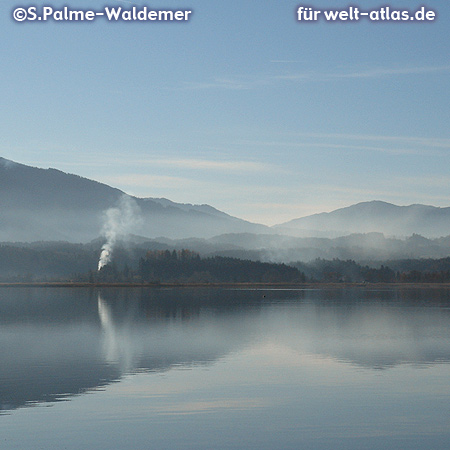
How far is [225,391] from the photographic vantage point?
41281 mm

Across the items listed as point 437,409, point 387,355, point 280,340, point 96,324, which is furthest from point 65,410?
point 96,324

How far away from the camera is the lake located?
100.0 feet

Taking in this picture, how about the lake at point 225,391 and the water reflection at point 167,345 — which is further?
the water reflection at point 167,345

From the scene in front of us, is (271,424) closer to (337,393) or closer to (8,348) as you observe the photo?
(337,393)

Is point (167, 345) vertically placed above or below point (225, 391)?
above

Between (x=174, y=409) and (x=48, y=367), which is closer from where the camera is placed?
(x=174, y=409)

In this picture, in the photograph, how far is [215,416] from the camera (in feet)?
113

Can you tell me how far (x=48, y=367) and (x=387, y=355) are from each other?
26.4m

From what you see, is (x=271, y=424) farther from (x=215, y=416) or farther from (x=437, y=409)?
(x=437, y=409)

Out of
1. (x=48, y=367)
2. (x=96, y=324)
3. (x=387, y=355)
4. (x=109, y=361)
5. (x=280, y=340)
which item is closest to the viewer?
(x=48, y=367)

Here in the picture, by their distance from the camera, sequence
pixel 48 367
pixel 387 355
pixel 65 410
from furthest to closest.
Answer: pixel 387 355, pixel 48 367, pixel 65 410

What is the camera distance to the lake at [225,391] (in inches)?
1200

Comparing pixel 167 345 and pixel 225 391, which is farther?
pixel 167 345

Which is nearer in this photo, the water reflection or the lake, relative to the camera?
the lake
